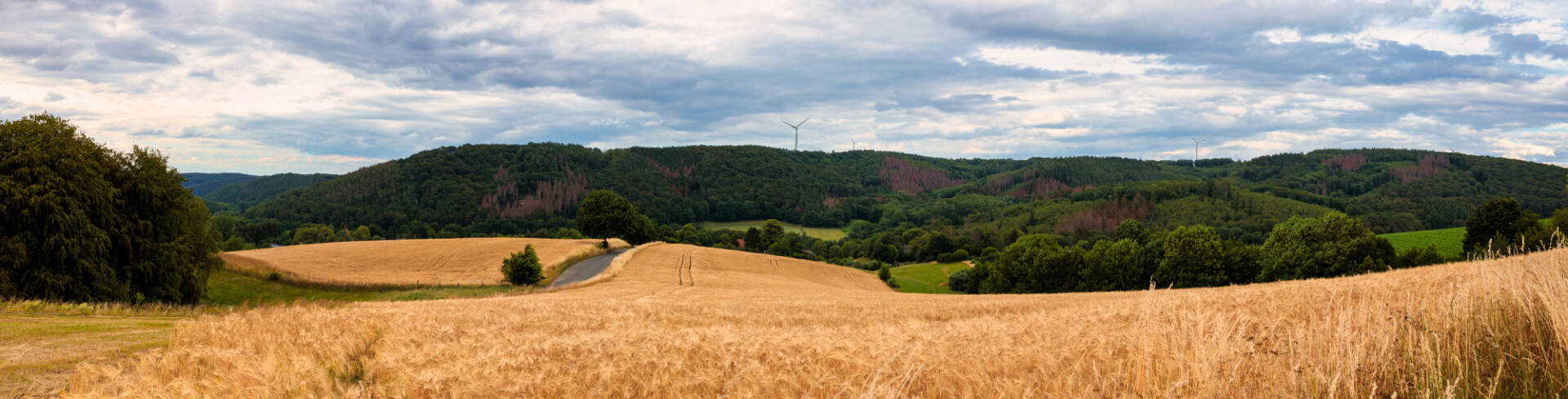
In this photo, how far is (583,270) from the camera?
5588 centimetres

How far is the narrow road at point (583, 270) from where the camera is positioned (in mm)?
49513

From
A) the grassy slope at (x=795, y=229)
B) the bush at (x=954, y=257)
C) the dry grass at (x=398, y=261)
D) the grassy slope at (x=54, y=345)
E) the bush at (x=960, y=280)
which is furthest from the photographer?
the grassy slope at (x=795, y=229)

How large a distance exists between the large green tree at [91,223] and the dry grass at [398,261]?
7952 millimetres

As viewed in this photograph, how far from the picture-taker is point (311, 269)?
53.6 metres

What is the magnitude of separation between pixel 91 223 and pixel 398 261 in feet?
107

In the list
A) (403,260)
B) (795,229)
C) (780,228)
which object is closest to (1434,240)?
(780,228)

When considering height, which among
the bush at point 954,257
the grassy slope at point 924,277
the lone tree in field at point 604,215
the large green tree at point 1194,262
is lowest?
the grassy slope at point 924,277

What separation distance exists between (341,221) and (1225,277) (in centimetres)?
16515

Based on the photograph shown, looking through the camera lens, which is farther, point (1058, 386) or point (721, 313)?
point (721, 313)

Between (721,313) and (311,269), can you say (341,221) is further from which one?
(721,313)

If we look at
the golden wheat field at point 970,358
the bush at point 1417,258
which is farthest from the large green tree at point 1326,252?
the golden wheat field at point 970,358

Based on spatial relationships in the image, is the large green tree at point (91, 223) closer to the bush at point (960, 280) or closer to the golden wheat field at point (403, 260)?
the golden wheat field at point (403, 260)

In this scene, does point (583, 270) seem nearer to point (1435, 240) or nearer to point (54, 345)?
point (54, 345)

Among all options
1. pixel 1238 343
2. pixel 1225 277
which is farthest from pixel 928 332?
pixel 1225 277
